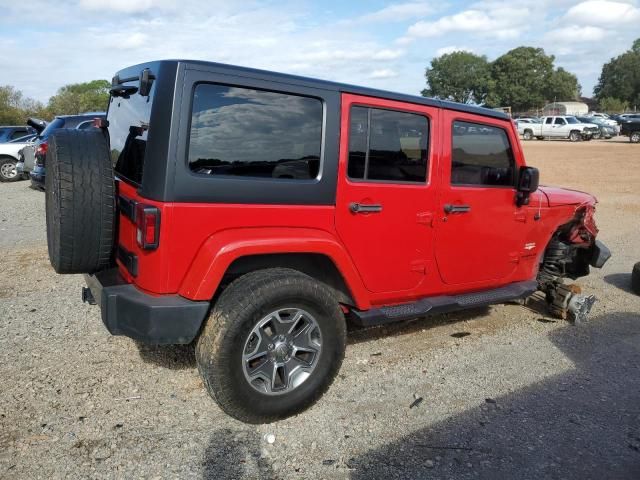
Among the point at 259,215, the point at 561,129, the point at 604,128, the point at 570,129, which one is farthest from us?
the point at 561,129

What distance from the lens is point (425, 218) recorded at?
12.2ft

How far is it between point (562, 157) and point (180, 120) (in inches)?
940

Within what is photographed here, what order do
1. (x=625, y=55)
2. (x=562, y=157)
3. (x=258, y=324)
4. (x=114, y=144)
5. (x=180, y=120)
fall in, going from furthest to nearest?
(x=625, y=55) → (x=562, y=157) → (x=114, y=144) → (x=258, y=324) → (x=180, y=120)

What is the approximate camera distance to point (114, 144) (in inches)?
144

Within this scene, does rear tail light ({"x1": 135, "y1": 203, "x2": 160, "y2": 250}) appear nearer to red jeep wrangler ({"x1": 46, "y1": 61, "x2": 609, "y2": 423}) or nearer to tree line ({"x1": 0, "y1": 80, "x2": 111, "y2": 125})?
red jeep wrangler ({"x1": 46, "y1": 61, "x2": 609, "y2": 423})

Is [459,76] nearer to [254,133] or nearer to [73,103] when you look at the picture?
[73,103]

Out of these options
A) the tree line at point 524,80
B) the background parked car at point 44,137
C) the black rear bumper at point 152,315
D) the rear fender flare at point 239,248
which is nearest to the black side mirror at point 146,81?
the rear fender flare at point 239,248

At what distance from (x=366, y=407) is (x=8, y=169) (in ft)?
52.8

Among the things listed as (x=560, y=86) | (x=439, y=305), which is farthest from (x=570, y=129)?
(x=560, y=86)

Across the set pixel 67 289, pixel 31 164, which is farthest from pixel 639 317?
pixel 31 164

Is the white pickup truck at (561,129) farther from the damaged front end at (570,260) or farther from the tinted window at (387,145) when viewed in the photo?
the tinted window at (387,145)

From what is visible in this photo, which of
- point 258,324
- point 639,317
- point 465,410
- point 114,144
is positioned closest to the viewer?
point 258,324

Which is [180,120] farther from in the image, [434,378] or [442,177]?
[434,378]

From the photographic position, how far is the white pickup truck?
37750 millimetres
